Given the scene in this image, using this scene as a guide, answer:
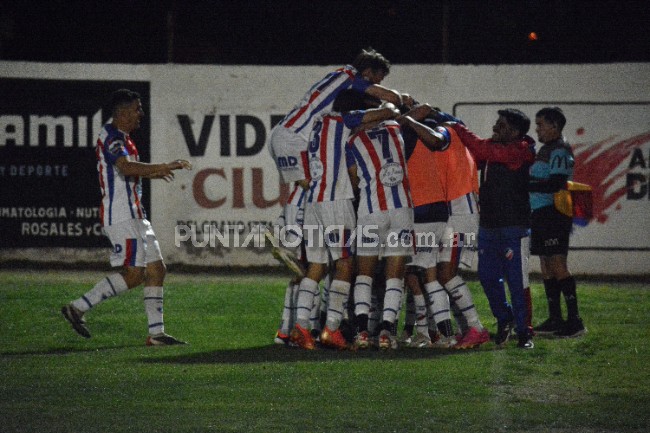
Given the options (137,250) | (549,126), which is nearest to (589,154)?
(549,126)

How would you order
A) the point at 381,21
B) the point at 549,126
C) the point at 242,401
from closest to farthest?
1. the point at 242,401
2. the point at 549,126
3. the point at 381,21

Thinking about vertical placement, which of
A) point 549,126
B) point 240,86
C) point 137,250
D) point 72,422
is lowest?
point 72,422

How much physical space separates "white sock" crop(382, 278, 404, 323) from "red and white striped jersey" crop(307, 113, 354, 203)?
2.51 feet

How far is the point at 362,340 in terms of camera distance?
9.39 metres

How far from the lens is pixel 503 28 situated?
1700 cm

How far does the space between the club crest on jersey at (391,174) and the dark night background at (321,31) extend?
24.6ft

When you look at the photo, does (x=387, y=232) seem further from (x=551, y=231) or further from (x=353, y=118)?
(x=551, y=231)

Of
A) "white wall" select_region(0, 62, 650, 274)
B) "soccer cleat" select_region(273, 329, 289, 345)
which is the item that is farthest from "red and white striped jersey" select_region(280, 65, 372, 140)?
"white wall" select_region(0, 62, 650, 274)

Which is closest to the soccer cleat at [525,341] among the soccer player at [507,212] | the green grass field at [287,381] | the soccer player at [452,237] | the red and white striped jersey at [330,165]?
the soccer player at [507,212]

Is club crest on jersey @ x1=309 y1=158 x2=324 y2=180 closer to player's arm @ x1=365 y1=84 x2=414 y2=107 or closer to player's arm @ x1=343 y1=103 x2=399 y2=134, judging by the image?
player's arm @ x1=343 y1=103 x2=399 y2=134

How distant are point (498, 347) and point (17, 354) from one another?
12.2 feet

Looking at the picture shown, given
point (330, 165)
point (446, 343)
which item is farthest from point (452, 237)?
point (330, 165)

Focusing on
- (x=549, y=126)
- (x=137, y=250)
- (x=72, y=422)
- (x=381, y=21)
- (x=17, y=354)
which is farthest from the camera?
(x=381, y=21)

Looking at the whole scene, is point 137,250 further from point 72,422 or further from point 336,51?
point 336,51
